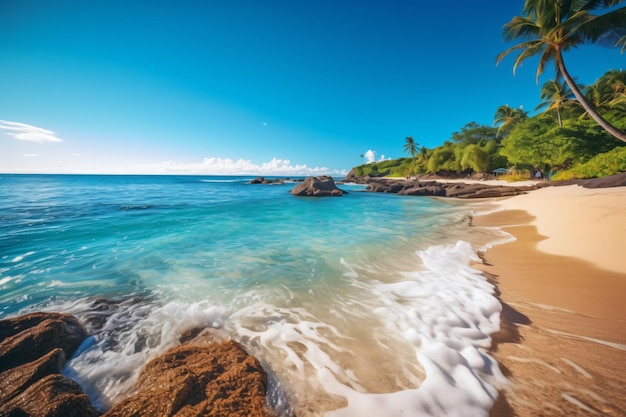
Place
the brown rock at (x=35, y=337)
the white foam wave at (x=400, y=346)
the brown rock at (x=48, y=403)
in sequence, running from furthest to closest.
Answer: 1. the brown rock at (x=35, y=337)
2. the white foam wave at (x=400, y=346)
3. the brown rock at (x=48, y=403)

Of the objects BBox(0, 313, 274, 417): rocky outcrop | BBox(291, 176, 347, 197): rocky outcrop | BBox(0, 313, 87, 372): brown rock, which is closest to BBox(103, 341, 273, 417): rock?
BBox(0, 313, 274, 417): rocky outcrop

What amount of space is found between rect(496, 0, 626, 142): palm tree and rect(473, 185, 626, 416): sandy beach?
997cm

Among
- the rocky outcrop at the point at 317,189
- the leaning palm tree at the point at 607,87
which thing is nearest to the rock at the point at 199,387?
the rocky outcrop at the point at 317,189

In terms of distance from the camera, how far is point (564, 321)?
3211mm

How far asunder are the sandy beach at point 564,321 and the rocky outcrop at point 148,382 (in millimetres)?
2473

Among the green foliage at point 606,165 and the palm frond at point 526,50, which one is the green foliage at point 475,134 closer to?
the green foliage at point 606,165

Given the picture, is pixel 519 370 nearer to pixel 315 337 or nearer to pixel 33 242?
pixel 315 337

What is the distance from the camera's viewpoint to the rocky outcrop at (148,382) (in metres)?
1.93

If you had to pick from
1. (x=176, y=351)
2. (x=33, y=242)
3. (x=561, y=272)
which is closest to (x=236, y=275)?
(x=176, y=351)

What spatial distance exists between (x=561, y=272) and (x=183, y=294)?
8193mm

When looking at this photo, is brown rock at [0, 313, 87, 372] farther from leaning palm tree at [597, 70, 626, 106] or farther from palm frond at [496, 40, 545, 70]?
leaning palm tree at [597, 70, 626, 106]

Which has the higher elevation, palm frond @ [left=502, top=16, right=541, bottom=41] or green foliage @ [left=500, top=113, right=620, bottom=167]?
palm frond @ [left=502, top=16, right=541, bottom=41]

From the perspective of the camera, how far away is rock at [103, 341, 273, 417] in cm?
195

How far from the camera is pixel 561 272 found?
480 centimetres
